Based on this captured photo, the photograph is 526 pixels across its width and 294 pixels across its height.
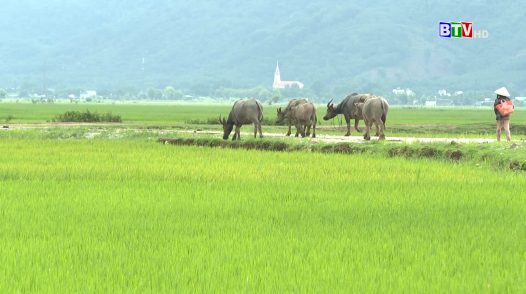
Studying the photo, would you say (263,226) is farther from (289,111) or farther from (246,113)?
(289,111)

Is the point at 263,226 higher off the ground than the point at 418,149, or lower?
lower

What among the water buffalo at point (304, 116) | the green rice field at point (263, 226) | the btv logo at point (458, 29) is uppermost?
the btv logo at point (458, 29)

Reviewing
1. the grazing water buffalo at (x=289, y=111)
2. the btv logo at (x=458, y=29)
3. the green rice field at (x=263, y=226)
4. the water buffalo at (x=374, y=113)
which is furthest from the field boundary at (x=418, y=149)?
the btv logo at (x=458, y=29)

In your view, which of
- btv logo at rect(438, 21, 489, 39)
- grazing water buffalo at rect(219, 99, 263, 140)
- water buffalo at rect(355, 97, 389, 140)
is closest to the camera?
water buffalo at rect(355, 97, 389, 140)

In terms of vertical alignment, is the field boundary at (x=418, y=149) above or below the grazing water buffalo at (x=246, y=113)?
below

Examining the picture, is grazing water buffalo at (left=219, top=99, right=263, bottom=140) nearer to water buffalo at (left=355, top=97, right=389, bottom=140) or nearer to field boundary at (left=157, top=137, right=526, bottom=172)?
field boundary at (left=157, top=137, right=526, bottom=172)

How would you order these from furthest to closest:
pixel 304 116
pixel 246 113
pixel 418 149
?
pixel 304 116
pixel 246 113
pixel 418 149

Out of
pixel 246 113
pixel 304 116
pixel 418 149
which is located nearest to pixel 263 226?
pixel 418 149

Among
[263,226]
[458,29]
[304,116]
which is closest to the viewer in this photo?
[263,226]

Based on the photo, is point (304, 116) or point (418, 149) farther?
point (304, 116)

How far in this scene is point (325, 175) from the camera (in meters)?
14.3

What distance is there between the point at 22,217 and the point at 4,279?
2.90 metres

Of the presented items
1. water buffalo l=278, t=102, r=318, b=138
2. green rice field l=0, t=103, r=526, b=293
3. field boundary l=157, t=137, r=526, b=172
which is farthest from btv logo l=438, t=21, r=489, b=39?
green rice field l=0, t=103, r=526, b=293

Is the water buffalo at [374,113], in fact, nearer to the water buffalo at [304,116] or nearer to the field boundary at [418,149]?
the field boundary at [418,149]
